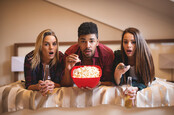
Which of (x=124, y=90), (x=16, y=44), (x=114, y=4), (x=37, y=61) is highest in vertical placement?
(x=114, y=4)

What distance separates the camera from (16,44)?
2.73m

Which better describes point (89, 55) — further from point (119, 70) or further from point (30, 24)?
point (30, 24)

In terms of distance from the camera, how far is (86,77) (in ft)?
3.28

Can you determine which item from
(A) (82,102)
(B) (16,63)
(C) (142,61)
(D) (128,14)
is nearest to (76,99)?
(A) (82,102)

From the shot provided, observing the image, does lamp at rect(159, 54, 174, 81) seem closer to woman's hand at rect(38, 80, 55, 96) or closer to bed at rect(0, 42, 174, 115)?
bed at rect(0, 42, 174, 115)

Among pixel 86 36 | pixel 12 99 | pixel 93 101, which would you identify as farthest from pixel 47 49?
pixel 93 101

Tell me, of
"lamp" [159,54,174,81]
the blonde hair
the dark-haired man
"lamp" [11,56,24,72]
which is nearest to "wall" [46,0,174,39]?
"lamp" [159,54,174,81]

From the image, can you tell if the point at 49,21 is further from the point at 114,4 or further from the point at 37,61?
the point at 37,61

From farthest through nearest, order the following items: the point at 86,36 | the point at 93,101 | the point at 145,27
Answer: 1. the point at 145,27
2. the point at 86,36
3. the point at 93,101

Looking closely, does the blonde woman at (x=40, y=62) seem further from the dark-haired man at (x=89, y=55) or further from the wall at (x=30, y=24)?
the wall at (x=30, y=24)

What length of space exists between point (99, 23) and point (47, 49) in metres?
1.67

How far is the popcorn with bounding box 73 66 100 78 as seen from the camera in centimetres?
104

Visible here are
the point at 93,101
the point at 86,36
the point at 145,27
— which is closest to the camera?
the point at 93,101

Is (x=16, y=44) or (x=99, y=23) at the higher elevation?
(x=99, y=23)
